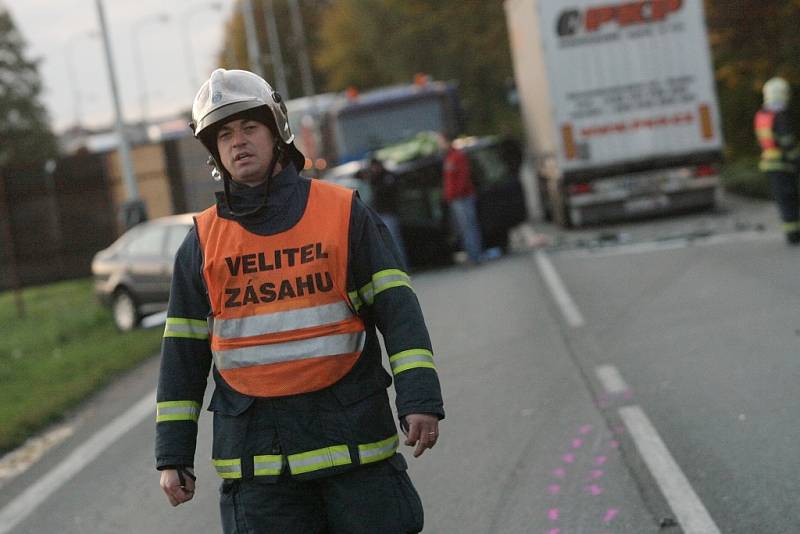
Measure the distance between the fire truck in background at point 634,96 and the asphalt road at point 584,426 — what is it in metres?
6.94

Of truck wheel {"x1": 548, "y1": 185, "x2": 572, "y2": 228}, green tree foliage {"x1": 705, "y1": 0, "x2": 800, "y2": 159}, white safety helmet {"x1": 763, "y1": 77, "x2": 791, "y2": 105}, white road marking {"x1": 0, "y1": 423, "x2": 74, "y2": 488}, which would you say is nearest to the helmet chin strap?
white road marking {"x1": 0, "y1": 423, "x2": 74, "y2": 488}

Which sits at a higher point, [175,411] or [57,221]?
[175,411]

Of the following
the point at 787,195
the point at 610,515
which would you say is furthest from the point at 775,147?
the point at 610,515

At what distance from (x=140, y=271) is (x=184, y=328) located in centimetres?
1362

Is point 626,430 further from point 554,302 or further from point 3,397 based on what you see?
point 3,397

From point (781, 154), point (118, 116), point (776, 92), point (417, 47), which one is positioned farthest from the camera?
point (417, 47)

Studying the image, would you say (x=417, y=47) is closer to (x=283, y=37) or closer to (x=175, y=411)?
(x=283, y=37)

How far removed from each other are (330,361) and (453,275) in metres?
15.1

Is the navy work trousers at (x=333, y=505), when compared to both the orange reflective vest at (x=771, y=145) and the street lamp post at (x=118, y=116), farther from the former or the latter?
the street lamp post at (x=118, y=116)

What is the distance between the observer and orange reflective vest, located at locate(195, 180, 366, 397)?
3.60 metres

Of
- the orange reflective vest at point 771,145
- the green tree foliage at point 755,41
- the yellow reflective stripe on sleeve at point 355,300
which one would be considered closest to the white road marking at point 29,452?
the yellow reflective stripe on sleeve at point 355,300

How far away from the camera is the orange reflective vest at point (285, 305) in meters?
3.60

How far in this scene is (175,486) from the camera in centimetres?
370

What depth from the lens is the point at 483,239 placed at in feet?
66.8
